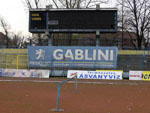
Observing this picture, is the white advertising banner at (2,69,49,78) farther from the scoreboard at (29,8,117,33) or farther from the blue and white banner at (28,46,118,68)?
the scoreboard at (29,8,117,33)

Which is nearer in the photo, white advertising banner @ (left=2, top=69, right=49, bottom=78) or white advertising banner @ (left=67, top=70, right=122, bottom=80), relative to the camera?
white advertising banner @ (left=67, top=70, right=122, bottom=80)

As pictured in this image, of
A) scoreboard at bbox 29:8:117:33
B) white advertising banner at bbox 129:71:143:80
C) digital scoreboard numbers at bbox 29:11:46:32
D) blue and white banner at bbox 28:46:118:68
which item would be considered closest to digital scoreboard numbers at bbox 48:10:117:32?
scoreboard at bbox 29:8:117:33

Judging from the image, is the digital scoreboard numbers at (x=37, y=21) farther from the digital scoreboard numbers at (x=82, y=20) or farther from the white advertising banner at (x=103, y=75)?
the white advertising banner at (x=103, y=75)

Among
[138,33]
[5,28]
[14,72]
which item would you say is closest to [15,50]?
[14,72]

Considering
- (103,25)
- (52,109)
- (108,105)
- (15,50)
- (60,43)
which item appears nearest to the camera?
(52,109)

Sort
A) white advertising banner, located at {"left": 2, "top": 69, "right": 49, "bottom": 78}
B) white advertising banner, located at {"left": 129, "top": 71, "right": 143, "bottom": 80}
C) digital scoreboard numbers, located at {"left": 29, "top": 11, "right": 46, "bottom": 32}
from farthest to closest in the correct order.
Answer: white advertising banner, located at {"left": 2, "top": 69, "right": 49, "bottom": 78} → digital scoreboard numbers, located at {"left": 29, "top": 11, "right": 46, "bottom": 32} → white advertising banner, located at {"left": 129, "top": 71, "right": 143, "bottom": 80}

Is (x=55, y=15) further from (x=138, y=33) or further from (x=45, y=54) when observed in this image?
(x=138, y=33)

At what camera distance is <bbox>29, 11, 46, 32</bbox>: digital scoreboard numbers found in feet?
69.3

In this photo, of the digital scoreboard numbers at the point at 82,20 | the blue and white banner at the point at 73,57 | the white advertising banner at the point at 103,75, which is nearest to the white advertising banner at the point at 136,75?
the white advertising banner at the point at 103,75

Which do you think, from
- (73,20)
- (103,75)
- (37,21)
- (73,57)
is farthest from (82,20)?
(103,75)

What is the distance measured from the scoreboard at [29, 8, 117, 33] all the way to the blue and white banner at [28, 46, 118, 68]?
279 centimetres

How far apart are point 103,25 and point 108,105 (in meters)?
13.5

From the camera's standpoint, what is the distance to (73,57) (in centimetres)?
2320

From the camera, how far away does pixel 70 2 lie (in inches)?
1457
